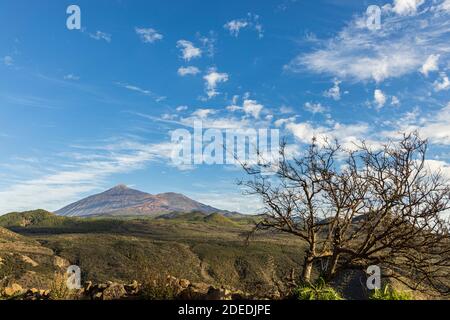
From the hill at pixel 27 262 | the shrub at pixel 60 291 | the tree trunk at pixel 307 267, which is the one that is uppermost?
the tree trunk at pixel 307 267

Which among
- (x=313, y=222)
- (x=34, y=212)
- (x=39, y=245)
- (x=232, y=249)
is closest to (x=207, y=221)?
(x=34, y=212)

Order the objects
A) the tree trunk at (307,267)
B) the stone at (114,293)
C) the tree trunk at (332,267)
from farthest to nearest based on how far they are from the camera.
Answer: the tree trunk at (307,267) → the tree trunk at (332,267) → the stone at (114,293)

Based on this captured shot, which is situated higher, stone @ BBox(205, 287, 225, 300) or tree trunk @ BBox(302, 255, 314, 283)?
tree trunk @ BBox(302, 255, 314, 283)

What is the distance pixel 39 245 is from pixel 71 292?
60.9 meters

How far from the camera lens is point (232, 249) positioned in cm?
7706

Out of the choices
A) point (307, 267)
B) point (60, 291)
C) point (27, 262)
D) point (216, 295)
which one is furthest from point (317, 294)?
point (27, 262)

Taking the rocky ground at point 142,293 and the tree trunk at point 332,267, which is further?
the tree trunk at point 332,267

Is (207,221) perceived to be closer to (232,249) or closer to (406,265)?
(232,249)

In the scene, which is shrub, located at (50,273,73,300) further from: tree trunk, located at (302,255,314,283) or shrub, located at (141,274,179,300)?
tree trunk, located at (302,255,314,283)

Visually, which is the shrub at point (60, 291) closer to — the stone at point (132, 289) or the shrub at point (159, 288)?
the stone at point (132, 289)

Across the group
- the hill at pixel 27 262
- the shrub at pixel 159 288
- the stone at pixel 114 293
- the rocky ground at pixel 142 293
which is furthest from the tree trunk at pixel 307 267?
the hill at pixel 27 262

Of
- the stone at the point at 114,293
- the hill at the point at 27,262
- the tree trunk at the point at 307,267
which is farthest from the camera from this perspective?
the hill at the point at 27,262

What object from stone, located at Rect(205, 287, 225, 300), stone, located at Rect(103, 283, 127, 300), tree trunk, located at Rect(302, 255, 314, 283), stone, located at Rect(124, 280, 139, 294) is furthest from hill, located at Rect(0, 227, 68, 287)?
stone, located at Rect(205, 287, 225, 300)
